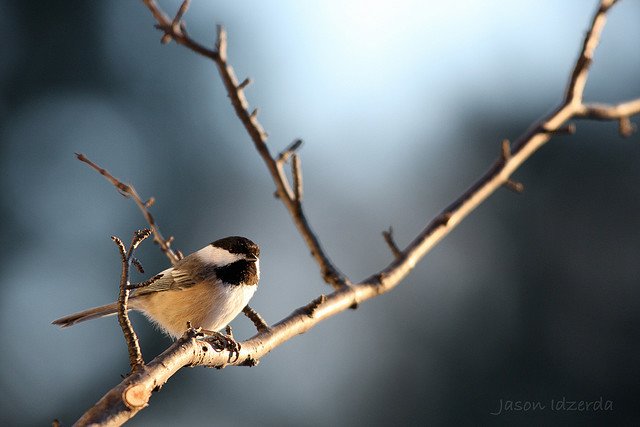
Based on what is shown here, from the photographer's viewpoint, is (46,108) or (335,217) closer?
(46,108)


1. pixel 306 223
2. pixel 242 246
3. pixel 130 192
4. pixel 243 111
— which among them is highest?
pixel 243 111

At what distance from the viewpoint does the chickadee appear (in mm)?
3209

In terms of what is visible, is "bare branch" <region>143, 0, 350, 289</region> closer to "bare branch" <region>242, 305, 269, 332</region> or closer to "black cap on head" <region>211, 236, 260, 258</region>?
"bare branch" <region>242, 305, 269, 332</region>

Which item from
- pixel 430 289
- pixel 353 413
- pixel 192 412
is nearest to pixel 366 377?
pixel 353 413

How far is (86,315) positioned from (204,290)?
507 millimetres

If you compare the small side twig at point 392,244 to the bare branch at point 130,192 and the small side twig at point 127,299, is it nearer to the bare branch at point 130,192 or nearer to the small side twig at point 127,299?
the bare branch at point 130,192

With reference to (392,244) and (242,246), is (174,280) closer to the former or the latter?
(242,246)

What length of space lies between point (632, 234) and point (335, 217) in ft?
17.6

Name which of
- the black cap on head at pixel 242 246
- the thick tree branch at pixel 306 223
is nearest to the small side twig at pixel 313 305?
the thick tree branch at pixel 306 223

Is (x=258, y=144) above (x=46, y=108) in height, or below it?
below

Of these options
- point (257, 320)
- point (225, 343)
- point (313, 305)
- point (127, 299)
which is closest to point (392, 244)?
point (313, 305)

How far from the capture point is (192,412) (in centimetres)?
1012

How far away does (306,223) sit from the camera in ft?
6.55

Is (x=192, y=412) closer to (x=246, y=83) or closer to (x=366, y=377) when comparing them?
(x=366, y=377)
